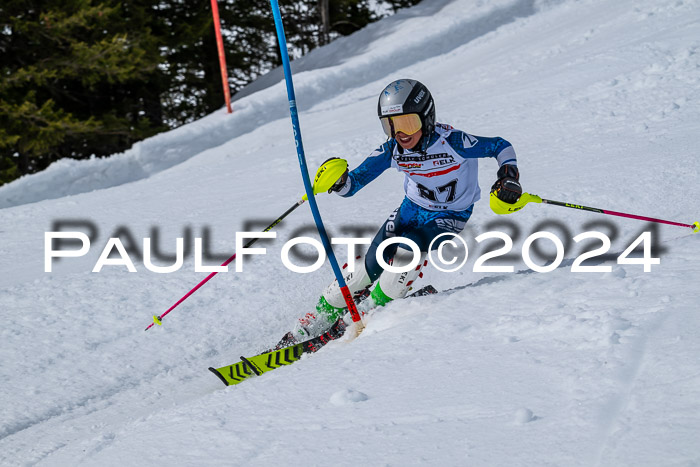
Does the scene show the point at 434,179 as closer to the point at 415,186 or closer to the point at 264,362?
the point at 415,186

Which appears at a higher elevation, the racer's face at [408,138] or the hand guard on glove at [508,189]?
the racer's face at [408,138]

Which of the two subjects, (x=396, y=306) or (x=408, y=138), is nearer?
(x=396, y=306)

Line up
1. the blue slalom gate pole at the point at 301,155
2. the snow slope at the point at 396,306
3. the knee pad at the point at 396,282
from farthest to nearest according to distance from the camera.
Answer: the knee pad at the point at 396,282 → the blue slalom gate pole at the point at 301,155 → the snow slope at the point at 396,306

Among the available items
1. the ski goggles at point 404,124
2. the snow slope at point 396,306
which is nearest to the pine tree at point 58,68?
the snow slope at point 396,306

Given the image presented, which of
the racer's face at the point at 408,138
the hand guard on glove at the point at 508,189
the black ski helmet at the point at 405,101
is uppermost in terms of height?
the black ski helmet at the point at 405,101

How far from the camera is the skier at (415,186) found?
4.10 meters

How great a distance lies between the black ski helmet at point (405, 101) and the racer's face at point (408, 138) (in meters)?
0.09

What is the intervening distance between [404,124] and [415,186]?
22.4 inches

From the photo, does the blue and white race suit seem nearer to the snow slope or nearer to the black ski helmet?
the black ski helmet

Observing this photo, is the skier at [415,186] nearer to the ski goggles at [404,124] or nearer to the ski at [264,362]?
the ski goggles at [404,124]

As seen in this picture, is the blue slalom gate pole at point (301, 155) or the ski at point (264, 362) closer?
the blue slalom gate pole at point (301, 155)

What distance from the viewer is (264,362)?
4.11 meters

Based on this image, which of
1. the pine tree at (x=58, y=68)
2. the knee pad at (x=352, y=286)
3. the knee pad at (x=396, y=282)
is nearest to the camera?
the knee pad at (x=396, y=282)

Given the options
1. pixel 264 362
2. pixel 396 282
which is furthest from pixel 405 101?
pixel 264 362
